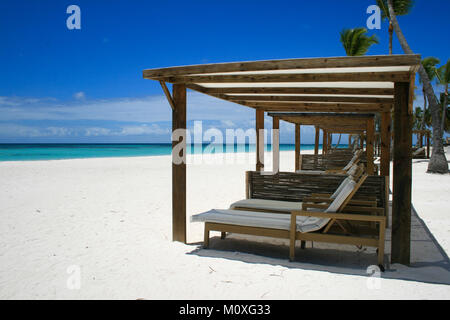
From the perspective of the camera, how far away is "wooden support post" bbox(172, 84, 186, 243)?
4375 mm

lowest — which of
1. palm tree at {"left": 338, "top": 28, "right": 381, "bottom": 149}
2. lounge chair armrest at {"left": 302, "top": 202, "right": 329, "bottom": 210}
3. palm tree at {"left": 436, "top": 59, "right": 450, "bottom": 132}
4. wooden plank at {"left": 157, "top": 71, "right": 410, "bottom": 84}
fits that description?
lounge chair armrest at {"left": 302, "top": 202, "right": 329, "bottom": 210}

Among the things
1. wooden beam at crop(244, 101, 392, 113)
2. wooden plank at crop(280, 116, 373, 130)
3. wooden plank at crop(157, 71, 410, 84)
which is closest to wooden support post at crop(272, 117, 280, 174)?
wooden plank at crop(280, 116, 373, 130)

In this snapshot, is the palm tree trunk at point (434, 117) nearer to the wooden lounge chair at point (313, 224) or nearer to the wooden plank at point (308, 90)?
the wooden plank at point (308, 90)

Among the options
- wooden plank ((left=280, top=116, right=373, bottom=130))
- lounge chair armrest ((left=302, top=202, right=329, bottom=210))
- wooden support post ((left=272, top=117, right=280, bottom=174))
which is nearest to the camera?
lounge chair armrest ((left=302, top=202, right=329, bottom=210))

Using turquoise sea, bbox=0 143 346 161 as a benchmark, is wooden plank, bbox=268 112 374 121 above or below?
above

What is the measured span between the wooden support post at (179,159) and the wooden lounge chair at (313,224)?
0.40 meters

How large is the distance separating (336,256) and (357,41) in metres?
17.4

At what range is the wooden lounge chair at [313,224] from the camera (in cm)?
347

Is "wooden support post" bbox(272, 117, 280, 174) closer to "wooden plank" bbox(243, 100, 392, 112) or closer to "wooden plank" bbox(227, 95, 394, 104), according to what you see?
"wooden plank" bbox(243, 100, 392, 112)

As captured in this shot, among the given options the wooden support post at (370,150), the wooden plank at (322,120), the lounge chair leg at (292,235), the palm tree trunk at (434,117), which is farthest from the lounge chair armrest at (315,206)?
the palm tree trunk at (434,117)

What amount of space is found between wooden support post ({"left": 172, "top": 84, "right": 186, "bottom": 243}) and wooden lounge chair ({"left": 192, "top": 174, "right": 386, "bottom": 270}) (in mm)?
400

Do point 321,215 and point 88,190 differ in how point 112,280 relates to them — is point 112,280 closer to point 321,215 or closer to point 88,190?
point 321,215
